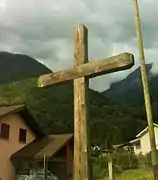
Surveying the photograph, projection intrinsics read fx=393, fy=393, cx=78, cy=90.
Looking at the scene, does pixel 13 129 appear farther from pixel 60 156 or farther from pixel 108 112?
pixel 108 112

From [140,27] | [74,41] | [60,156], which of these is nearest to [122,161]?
→ [60,156]

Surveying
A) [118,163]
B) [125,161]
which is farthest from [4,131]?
[125,161]

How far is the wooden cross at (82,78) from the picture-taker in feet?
16.1

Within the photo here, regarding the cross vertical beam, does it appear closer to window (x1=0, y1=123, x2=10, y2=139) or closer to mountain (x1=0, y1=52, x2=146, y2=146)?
window (x1=0, y1=123, x2=10, y2=139)

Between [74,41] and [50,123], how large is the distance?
65551mm

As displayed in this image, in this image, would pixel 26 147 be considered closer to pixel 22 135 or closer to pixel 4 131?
pixel 22 135

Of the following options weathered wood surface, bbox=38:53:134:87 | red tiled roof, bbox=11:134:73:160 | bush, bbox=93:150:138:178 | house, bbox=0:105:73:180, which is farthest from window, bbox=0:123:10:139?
weathered wood surface, bbox=38:53:134:87

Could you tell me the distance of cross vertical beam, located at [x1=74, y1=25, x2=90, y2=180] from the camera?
4.93 m

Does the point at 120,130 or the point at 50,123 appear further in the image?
the point at 120,130

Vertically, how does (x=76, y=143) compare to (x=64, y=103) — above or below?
below

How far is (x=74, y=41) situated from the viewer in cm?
555

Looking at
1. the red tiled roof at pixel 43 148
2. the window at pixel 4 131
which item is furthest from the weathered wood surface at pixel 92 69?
the window at pixel 4 131

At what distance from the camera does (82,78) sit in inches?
210

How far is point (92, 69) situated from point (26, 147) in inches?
1007
